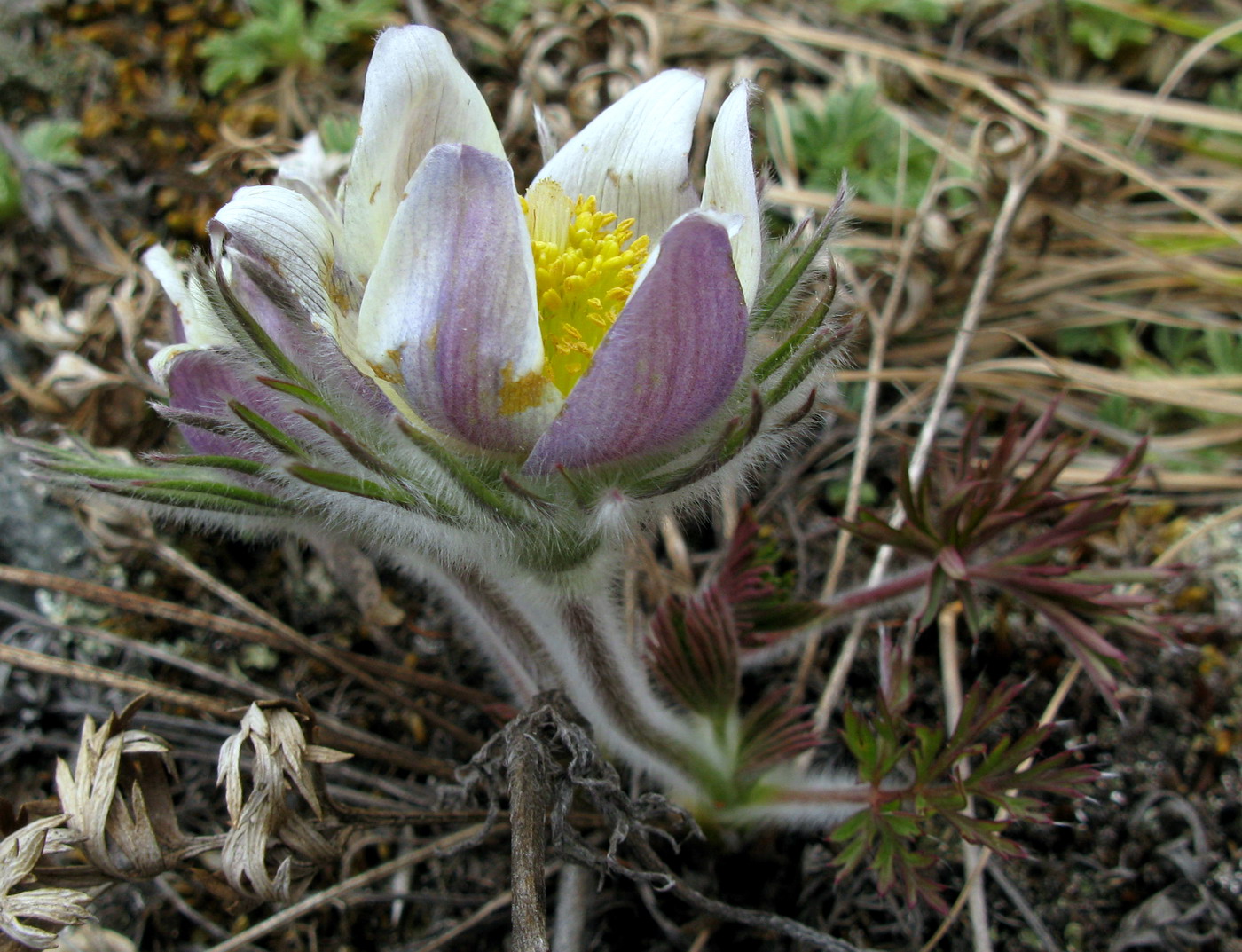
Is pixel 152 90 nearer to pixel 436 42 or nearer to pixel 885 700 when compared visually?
pixel 436 42

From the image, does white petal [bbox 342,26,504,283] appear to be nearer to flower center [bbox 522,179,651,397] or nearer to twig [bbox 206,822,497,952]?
flower center [bbox 522,179,651,397]

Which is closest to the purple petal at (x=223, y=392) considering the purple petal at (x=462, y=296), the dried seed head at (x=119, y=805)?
the purple petal at (x=462, y=296)

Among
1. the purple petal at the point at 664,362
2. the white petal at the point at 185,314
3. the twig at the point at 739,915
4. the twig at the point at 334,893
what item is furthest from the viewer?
the twig at the point at 334,893

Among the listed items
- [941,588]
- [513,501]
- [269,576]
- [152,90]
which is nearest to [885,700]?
[941,588]

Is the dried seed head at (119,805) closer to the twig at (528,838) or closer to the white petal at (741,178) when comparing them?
the twig at (528,838)

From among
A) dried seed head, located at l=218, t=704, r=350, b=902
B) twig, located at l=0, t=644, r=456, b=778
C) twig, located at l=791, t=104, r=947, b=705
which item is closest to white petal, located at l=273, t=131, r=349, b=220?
dried seed head, located at l=218, t=704, r=350, b=902

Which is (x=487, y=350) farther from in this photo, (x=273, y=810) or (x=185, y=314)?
(x=273, y=810)

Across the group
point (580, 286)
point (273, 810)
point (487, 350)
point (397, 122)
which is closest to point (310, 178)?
point (397, 122)
